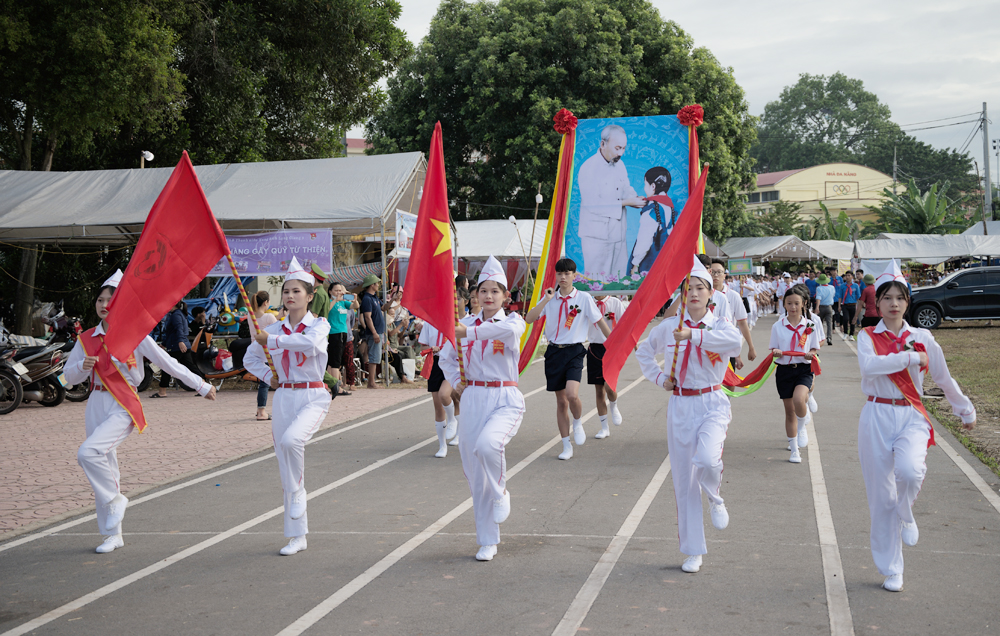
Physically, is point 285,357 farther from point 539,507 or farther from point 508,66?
point 508,66

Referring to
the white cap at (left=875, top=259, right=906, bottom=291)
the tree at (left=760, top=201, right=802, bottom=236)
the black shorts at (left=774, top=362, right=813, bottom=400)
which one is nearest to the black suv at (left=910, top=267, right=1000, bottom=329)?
the black shorts at (left=774, top=362, right=813, bottom=400)

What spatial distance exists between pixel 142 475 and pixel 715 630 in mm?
6281

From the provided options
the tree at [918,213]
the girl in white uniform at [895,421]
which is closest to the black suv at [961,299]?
the tree at [918,213]

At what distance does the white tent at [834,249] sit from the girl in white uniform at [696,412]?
44204 millimetres

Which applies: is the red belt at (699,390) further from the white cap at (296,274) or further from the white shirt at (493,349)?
the white cap at (296,274)

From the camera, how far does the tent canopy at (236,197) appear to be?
15500 millimetres

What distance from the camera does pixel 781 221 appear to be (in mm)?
59156

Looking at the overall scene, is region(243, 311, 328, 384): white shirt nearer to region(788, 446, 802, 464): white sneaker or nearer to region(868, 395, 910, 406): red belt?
region(868, 395, 910, 406): red belt

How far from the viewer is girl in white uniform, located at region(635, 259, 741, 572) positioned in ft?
17.4

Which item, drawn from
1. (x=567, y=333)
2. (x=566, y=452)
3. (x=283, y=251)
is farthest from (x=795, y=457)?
(x=283, y=251)

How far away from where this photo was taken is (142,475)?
8.68 metres

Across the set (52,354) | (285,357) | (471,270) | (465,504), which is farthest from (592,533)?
(471,270)

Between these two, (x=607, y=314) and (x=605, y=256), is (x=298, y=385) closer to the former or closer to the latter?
(x=607, y=314)

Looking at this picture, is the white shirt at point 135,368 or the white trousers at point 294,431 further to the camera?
the white shirt at point 135,368
